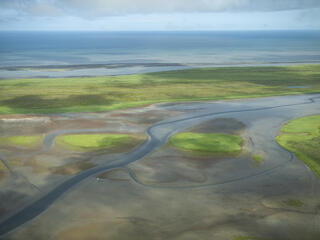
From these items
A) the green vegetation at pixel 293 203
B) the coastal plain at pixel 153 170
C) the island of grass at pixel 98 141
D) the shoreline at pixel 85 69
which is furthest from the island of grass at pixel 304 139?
the shoreline at pixel 85 69

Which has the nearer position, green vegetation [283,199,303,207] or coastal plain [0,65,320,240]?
coastal plain [0,65,320,240]

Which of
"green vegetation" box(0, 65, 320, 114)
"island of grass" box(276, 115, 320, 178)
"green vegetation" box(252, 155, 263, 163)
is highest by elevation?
"green vegetation" box(0, 65, 320, 114)

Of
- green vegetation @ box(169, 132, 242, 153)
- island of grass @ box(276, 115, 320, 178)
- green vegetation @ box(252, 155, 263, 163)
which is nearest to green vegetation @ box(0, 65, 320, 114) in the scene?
green vegetation @ box(169, 132, 242, 153)

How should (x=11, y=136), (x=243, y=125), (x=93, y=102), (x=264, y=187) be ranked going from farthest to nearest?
(x=93, y=102)
(x=243, y=125)
(x=11, y=136)
(x=264, y=187)

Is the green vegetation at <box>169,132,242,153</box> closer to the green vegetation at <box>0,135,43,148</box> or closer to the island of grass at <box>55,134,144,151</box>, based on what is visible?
the island of grass at <box>55,134,144,151</box>

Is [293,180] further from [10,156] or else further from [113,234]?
[10,156]

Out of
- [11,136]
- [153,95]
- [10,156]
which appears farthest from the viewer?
[153,95]

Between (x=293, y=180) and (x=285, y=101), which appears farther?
(x=285, y=101)

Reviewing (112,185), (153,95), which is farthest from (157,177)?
(153,95)
